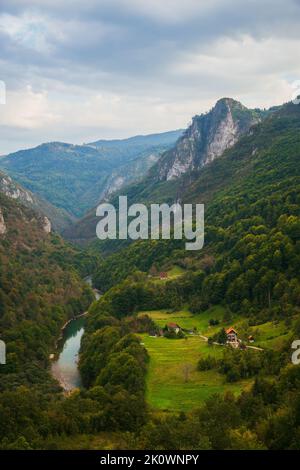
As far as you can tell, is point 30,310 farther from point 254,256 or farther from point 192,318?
point 254,256

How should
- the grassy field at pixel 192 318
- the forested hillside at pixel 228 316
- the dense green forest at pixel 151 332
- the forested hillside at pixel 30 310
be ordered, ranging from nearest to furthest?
the forested hillside at pixel 228 316
the dense green forest at pixel 151 332
the forested hillside at pixel 30 310
the grassy field at pixel 192 318

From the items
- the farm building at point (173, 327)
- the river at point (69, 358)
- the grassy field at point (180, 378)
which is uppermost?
the farm building at point (173, 327)

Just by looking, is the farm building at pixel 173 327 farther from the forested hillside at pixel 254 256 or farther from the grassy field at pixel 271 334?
the grassy field at pixel 271 334

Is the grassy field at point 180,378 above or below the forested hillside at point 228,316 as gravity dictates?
below

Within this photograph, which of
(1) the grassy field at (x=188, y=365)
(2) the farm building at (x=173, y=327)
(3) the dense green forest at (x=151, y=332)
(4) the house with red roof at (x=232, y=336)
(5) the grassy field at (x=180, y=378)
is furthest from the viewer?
(2) the farm building at (x=173, y=327)

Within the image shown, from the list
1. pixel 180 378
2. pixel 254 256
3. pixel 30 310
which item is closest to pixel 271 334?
pixel 180 378

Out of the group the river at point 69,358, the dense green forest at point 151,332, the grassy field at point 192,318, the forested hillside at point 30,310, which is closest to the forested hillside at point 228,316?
the dense green forest at point 151,332
